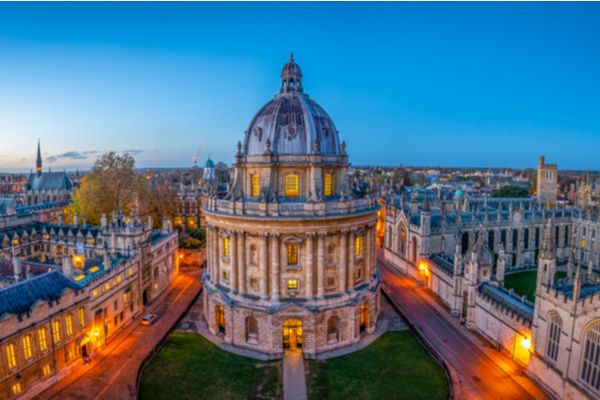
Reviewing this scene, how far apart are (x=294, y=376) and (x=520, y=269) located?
4936 centimetres

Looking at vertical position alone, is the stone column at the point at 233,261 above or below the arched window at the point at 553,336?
above

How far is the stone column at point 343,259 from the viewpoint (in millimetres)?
39428

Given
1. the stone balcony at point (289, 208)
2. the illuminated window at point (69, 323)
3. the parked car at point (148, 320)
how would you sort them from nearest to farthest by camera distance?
the illuminated window at point (69, 323), the stone balcony at point (289, 208), the parked car at point (148, 320)

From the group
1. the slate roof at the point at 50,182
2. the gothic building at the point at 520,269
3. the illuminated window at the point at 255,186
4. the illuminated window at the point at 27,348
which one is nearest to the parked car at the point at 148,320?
the illuminated window at the point at 27,348

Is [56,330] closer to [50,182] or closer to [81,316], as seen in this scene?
[81,316]

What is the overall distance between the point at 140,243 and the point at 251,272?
19.3 meters

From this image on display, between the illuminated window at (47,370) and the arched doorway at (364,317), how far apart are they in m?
30.6

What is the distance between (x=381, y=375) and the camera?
113 feet

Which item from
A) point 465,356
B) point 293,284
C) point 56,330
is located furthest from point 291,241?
point 56,330

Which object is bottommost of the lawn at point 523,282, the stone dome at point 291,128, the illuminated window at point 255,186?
the lawn at point 523,282

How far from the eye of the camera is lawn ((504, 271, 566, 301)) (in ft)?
177

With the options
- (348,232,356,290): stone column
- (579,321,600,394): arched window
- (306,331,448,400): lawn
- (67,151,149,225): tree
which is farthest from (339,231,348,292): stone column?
(67,151,149,225): tree

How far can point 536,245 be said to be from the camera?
223 feet

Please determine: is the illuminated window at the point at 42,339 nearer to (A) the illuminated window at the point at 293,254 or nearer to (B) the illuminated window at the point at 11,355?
(B) the illuminated window at the point at 11,355
